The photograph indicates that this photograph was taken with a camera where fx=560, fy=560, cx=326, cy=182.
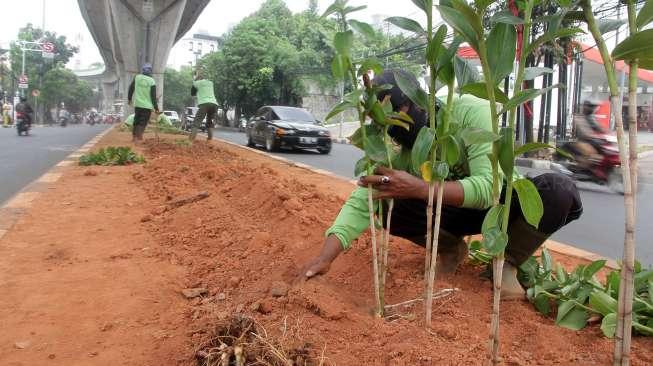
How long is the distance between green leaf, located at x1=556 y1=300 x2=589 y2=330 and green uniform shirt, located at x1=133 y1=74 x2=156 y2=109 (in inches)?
382

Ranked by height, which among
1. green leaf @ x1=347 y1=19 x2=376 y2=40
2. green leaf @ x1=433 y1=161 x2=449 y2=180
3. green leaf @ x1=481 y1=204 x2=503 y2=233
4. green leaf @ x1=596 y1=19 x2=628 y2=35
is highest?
green leaf @ x1=347 y1=19 x2=376 y2=40

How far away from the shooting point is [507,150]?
1.23 metres

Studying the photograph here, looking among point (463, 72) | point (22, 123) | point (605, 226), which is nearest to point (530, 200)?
point (463, 72)

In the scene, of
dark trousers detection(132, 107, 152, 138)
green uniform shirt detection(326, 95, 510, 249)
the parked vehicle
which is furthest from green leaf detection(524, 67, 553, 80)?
the parked vehicle

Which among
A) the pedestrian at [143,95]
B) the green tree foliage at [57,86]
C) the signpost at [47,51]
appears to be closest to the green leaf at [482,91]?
the pedestrian at [143,95]

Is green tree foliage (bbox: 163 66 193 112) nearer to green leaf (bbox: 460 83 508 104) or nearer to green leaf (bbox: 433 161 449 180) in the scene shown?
green leaf (bbox: 433 161 449 180)

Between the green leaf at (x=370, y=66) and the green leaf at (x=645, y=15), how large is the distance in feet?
2.78

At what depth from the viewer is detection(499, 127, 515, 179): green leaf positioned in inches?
47.9

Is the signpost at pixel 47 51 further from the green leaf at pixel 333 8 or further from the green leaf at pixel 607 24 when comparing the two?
the green leaf at pixel 607 24

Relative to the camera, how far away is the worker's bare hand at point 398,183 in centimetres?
191

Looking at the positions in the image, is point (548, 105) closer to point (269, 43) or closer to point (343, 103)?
point (343, 103)

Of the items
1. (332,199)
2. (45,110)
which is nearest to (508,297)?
(332,199)

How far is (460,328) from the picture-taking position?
6.29 ft

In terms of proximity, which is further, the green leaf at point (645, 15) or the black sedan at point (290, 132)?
the black sedan at point (290, 132)
